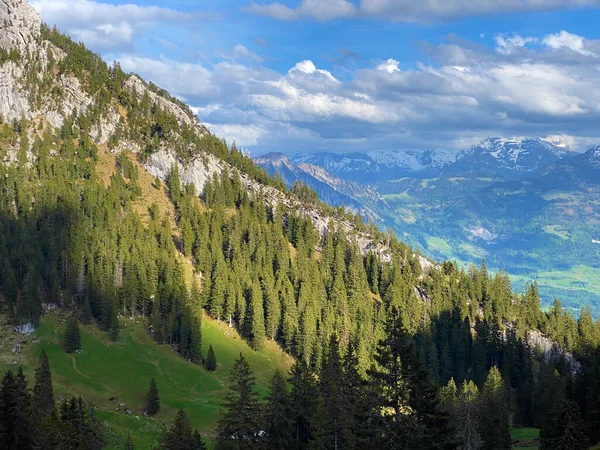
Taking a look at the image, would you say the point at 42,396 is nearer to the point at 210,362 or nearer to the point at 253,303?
the point at 210,362

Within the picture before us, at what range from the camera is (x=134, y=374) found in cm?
11750

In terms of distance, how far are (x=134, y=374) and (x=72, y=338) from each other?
49.8 feet

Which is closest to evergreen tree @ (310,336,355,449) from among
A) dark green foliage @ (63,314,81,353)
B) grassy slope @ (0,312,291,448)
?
grassy slope @ (0,312,291,448)

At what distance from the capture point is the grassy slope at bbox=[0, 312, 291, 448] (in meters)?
99.9

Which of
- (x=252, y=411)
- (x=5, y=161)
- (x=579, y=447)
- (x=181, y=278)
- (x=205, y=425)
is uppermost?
(x=5, y=161)

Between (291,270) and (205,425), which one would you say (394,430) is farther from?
(291,270)

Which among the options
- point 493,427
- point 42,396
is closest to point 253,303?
point 493,427

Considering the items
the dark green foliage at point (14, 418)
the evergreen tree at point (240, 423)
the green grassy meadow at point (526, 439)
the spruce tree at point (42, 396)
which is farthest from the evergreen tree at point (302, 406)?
the green grassy meadow at point (526, 439)

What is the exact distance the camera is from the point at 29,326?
121938 millimetres

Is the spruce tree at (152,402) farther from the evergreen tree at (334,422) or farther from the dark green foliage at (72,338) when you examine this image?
the evergreen tree at (334,422)

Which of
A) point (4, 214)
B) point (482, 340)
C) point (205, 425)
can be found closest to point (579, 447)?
point (205, 425)

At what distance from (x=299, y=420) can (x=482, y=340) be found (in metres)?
123

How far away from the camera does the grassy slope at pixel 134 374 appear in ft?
328

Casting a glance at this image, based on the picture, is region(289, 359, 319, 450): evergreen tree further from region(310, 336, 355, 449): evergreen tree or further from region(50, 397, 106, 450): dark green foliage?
region(50, 397, 106, 450): dark green foliage
